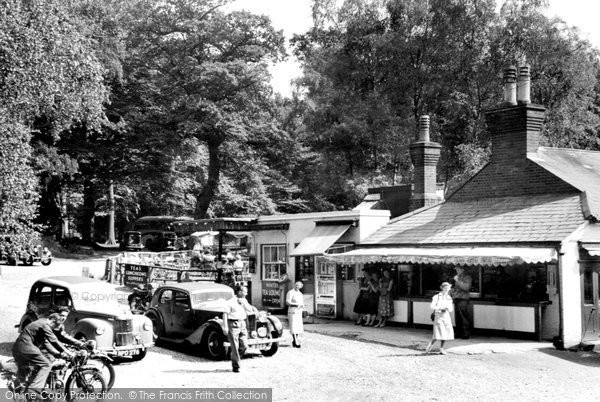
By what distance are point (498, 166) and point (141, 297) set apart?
11.2 m

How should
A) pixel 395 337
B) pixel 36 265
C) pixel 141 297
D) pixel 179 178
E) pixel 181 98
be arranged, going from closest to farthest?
pixel 395 337 < pixel 141 297 < pixel 36 265 < pixel 181 98 < pixel 179 178

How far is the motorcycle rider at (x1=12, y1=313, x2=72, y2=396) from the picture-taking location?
9.83m

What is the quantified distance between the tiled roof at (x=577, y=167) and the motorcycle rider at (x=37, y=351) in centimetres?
1311

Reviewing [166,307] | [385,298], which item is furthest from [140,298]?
[385,298]

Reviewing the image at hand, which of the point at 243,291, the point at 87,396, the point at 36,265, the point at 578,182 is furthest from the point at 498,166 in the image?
the point at 36,265

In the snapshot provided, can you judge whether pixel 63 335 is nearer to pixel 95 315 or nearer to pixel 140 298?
pixel 95 315

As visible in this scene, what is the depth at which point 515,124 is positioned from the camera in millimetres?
21047

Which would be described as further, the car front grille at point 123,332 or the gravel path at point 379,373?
the car front grille at point 123,332

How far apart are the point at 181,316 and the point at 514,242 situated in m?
8.38

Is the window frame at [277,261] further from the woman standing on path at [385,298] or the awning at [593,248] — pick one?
the awning at [593,248]

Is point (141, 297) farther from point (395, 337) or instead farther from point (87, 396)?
point (87, 396)

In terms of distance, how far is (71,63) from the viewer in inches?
742

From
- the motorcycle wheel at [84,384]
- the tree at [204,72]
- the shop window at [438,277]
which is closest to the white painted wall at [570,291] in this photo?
the shop window at [438,277]

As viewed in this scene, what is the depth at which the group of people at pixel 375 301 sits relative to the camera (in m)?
20.6
